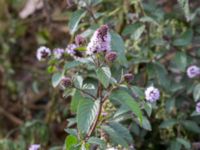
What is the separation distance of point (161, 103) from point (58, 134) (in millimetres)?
915

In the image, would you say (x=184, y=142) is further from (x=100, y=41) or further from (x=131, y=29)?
(x=100, y=41)

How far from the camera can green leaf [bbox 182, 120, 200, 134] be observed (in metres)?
1.48

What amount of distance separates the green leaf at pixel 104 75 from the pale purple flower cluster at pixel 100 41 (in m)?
0.05

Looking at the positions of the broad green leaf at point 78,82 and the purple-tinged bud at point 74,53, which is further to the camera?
the purple-tinged bud at point 74,53

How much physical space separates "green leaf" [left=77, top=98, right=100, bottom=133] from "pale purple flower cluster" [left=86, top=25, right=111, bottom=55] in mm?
118

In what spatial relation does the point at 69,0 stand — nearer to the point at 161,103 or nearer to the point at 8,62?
the point at 161,103

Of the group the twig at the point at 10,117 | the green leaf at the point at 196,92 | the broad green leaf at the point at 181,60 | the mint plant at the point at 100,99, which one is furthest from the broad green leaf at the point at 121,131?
the twig at the point at 10,117

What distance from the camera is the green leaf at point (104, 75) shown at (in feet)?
3.48

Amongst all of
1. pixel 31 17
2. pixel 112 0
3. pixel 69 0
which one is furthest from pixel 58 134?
pixel 69 0

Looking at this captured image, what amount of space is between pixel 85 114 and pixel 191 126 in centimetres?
52

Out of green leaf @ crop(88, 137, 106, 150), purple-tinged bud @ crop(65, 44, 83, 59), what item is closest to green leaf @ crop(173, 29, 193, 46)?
purple-tinged bud @ crop(65, 44, 83, 59)

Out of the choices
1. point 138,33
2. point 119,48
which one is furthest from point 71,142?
point 138,33

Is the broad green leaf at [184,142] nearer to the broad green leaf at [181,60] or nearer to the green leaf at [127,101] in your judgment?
the broad green leaf at [181,60]

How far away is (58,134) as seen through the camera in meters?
2.41
